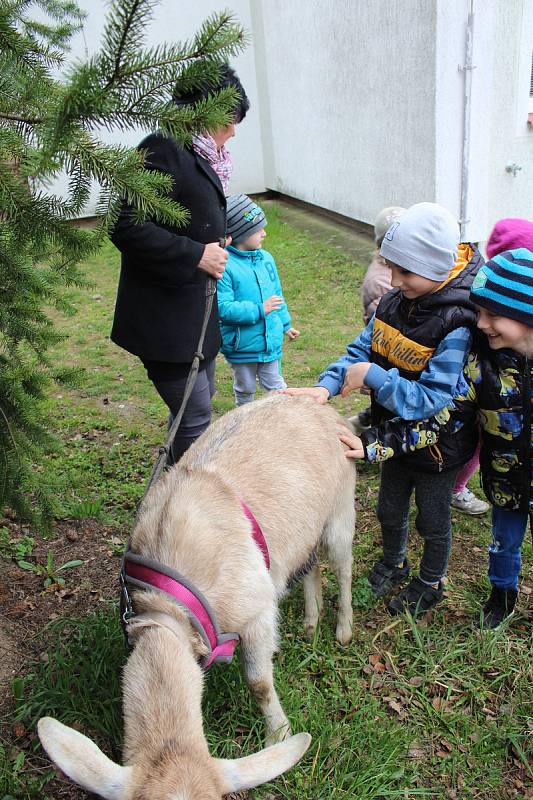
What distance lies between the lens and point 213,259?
3.02 m

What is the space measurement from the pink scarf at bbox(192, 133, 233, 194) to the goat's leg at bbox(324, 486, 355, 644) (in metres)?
1.72

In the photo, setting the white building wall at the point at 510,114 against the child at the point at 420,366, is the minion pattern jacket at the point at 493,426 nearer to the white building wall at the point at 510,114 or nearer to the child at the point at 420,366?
the child at the point at 420,366

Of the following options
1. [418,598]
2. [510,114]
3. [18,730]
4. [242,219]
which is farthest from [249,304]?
[510,114]

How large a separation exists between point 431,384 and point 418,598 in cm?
113

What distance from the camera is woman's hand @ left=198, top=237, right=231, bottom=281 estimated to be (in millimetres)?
3008

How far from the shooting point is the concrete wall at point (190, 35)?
31.9 feet

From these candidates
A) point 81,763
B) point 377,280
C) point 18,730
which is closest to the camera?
point 81,763

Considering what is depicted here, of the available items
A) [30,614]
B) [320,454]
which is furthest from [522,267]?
[30,614]

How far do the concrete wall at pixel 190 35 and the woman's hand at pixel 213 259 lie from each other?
6.90 meters

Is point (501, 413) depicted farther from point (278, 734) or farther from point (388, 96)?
point (388, 96)

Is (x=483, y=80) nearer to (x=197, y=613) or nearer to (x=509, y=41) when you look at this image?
(x=509, y=41)

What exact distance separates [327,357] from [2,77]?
4.51m

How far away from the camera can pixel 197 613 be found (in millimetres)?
2020

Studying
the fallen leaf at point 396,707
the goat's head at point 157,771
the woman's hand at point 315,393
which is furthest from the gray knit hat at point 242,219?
the goat's head at point 157,771
